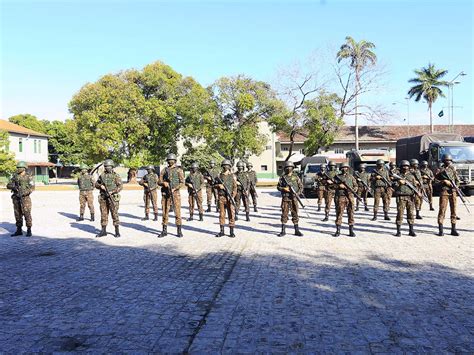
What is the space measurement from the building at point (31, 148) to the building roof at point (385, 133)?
97.3 ft

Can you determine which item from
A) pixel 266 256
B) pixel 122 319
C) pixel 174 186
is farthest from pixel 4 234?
pixel 122 319

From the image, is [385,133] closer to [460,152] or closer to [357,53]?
[357,53]

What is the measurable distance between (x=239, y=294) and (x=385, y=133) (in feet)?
173

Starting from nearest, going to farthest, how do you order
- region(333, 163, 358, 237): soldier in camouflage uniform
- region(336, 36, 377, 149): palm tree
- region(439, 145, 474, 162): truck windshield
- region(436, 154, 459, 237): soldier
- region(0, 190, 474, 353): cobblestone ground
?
region(0, 190, 474, 353): cobblestone ground → region(436, 154, 459, 237): soldier → region(333, 163, 358, 237): soldier in camouflage uniform → region(439, 145, 474, 162): truck windshield → region(336, 36, 377, 149): palm tree

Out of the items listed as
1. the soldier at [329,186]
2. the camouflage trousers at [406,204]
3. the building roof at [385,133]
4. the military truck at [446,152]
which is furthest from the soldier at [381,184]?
the building roof at [385,133]

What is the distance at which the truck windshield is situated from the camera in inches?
837

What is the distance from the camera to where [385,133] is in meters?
54.6

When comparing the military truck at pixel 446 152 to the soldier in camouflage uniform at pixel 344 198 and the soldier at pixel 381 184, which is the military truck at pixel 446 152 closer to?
the soldier at pixel 381 184

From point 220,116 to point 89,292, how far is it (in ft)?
95.2

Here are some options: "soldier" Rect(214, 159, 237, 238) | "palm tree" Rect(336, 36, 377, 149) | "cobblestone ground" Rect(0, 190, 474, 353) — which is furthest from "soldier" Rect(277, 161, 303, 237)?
"palm tree" Rect(336, 36, 377, 149)

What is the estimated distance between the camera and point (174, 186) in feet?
35.9

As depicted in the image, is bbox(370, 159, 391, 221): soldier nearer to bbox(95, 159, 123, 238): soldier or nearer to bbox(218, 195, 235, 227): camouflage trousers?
bbox(218, 195, 235, 227): camouflage trousers

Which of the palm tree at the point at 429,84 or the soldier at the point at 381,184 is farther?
the palm tree at the point at 429,84

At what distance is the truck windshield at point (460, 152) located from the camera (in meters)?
21.2
